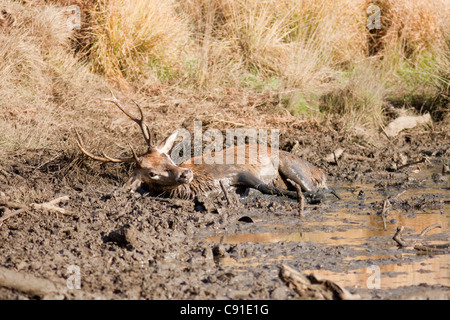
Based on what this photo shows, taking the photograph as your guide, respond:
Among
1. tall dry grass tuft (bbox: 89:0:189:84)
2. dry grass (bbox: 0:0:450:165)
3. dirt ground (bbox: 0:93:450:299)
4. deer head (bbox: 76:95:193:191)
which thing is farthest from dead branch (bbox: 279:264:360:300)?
tall dry grass tuft (bbox: 89:0:189:84)

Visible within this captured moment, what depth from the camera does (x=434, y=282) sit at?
4.73 metres

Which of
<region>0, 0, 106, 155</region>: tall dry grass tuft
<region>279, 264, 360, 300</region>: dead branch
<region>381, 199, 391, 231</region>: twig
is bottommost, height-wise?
<region>279, 264, 360, 300</region>: dead branch

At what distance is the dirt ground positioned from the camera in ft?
14.9

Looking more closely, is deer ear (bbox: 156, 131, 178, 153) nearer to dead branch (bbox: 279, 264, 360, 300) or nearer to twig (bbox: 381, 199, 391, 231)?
twig (bbox: 381, 199, 391, 231)

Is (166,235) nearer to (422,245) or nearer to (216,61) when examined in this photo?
(422,245)

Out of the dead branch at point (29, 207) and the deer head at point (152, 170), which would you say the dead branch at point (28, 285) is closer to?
the dead branch at point (29, 207)

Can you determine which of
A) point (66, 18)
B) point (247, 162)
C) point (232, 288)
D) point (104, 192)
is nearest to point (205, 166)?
point (247, 162)

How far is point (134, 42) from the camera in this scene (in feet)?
35.1

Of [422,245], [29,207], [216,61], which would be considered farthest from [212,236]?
[216,61]

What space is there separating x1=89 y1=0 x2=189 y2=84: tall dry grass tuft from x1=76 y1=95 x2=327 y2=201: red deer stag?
2.98 metres

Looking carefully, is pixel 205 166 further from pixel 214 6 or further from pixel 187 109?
pixel 214 6

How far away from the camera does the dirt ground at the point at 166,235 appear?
4.55 metres

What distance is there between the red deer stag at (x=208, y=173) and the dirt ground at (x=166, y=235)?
0.26 m

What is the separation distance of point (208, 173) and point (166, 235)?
85.4 inches
